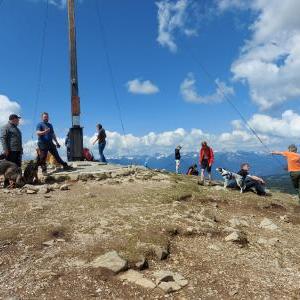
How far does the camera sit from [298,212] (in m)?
17.2

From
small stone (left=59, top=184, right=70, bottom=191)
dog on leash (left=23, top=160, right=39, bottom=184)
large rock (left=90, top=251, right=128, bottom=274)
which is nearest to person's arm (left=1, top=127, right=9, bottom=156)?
dog on leash (left=23, top=160, right=39, bottom=184)

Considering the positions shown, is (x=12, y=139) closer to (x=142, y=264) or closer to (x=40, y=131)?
(x=40, y=131)

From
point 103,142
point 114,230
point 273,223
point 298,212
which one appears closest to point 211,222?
point 273,223

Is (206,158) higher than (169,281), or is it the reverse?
(206,158)

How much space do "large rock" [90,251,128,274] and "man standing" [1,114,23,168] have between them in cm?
869

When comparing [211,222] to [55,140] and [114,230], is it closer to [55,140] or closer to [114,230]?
[114,230]

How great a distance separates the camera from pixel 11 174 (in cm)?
1628

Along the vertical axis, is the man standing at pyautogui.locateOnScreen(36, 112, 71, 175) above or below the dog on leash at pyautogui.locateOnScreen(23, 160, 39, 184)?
above

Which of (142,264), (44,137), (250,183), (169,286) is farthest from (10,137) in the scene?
(250,183)

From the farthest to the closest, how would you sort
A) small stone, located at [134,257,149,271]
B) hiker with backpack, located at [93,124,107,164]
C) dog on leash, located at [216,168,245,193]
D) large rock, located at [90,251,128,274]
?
hiker with backpack, located at [93,124,107,164] → dog on leash, located at [216,168,245,193] → small stone, located at [134,257,149,271] → large rock, located at [90,251,128,274]

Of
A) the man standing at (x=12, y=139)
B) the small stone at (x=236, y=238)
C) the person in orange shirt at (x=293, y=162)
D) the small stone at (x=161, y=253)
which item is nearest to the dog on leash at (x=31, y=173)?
the man standing at (x=12, y=139)

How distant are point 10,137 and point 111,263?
9228mm

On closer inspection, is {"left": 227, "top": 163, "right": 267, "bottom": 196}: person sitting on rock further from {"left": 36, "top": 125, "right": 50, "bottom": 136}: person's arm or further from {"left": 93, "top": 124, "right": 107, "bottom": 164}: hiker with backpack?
{"left": 36, "top": 125, "right": 50, "bottom": 136}: person's arm

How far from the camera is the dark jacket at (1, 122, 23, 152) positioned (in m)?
16.3
